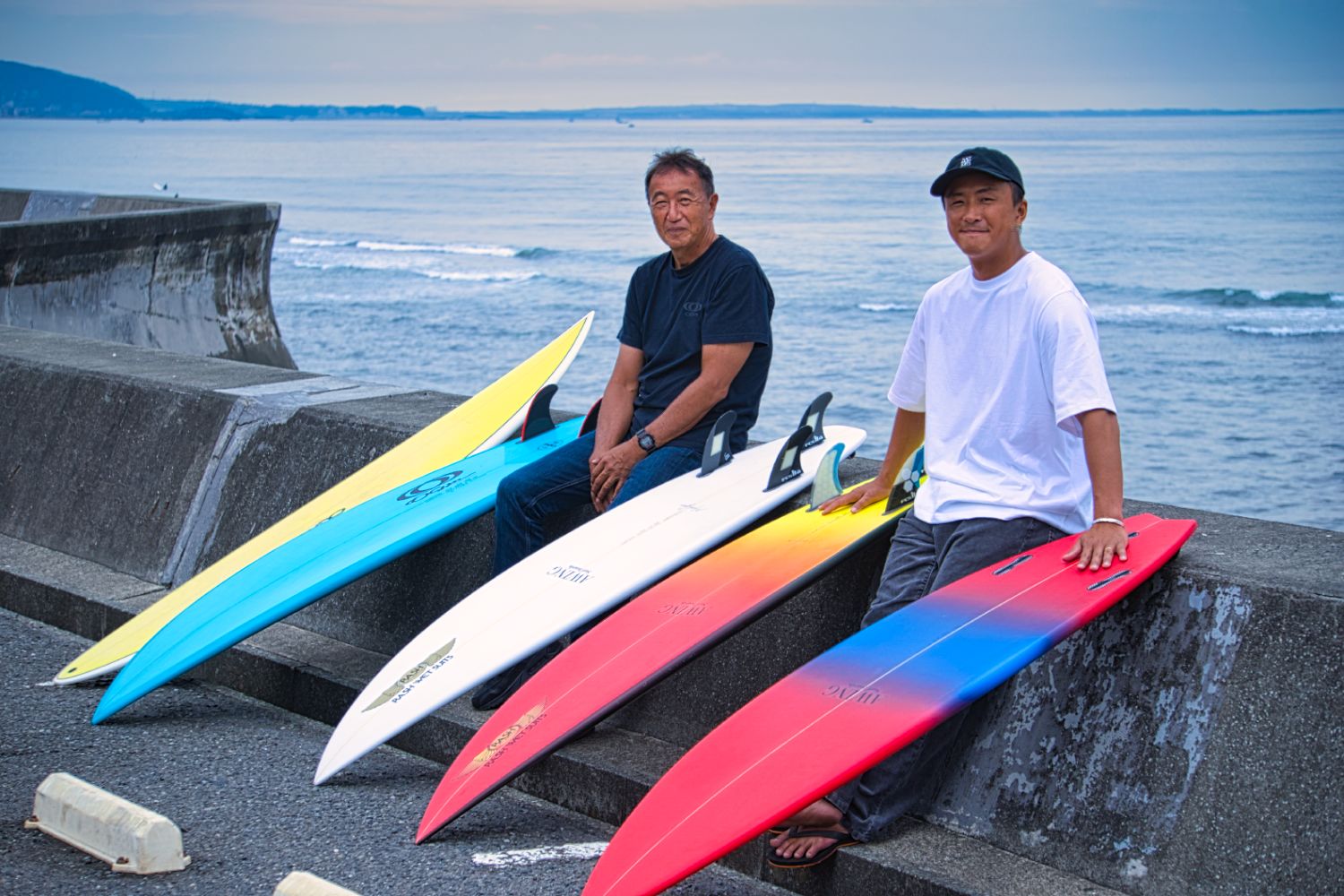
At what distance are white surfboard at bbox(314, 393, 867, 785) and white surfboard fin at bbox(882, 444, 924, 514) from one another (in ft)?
1.41

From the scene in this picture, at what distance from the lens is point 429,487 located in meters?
4.44

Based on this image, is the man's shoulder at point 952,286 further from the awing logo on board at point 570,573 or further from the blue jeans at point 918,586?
the awing logo on board at point 570,573

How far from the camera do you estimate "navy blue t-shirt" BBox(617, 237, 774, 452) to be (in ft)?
13.4

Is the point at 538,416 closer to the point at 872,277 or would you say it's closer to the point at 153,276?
the point at 153,276

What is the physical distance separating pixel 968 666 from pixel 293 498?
112 inches

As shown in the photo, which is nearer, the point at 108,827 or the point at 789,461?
the point at 108,827

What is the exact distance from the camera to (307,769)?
3.66 meters

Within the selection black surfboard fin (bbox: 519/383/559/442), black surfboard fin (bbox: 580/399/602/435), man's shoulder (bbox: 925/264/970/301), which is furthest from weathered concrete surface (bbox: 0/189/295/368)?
man's shoulder (bbox: 925/264/970/301)

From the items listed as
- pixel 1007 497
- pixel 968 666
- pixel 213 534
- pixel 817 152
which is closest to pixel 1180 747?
pixel 968 666

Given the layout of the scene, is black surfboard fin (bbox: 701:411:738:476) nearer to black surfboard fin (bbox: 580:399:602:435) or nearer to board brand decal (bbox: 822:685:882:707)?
black surfboard fin (bbox: 580:399:602:435)

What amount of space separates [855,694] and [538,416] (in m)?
2.26

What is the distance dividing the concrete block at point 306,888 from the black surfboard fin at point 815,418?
209cm

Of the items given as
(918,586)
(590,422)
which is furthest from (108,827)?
(590,422)

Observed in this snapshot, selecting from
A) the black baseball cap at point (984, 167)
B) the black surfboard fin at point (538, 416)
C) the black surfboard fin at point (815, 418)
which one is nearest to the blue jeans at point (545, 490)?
the black surfboard fin at point (815, 418)
